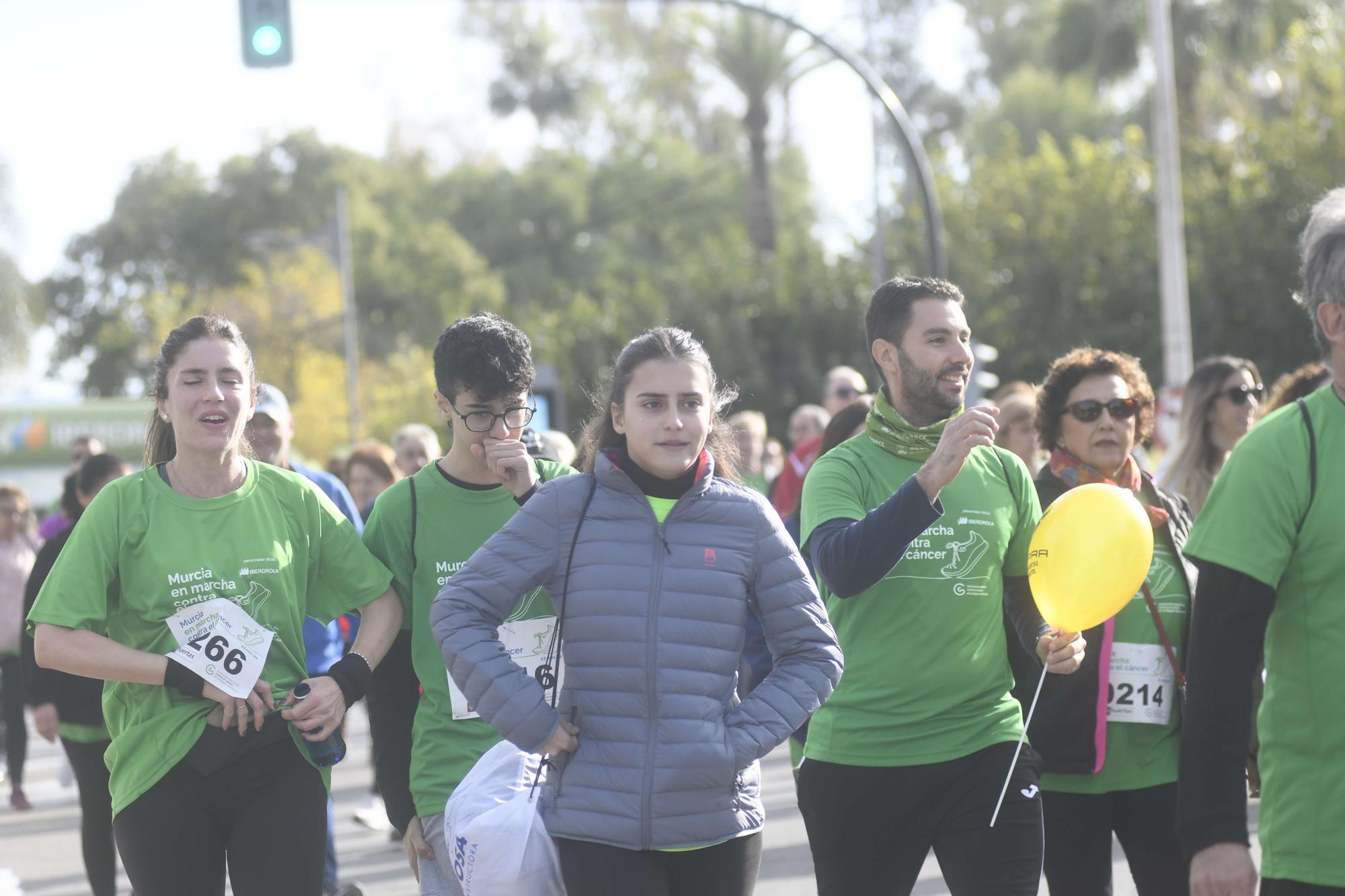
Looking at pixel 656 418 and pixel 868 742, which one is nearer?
pixel 656 418

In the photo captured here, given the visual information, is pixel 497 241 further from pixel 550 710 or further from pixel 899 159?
pixel 550 710

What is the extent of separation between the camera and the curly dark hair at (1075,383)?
4891mm

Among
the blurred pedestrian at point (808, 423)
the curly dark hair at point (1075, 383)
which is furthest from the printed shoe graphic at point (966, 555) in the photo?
the blurred pedestrian at point (808, 423)

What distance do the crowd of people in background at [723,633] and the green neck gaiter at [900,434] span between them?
12mm

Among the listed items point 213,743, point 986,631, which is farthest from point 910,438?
point 213,743

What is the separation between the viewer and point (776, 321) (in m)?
29.1

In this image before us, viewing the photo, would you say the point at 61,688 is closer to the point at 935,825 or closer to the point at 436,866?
the point at 436,866

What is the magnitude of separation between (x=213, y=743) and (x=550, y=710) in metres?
1.06

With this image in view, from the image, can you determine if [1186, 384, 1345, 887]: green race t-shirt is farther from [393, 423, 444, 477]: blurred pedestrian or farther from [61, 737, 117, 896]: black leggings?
[393, 423, 444, 477]: blurred pedestrian

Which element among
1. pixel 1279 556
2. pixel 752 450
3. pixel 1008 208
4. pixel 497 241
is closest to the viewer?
pixel 1279 556

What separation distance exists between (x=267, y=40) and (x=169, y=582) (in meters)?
9.22

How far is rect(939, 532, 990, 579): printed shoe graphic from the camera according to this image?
159 inches

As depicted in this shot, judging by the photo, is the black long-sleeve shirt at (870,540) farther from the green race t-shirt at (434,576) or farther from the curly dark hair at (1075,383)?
the curly dark hair at (1075,383)

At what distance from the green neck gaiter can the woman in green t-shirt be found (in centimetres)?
132
